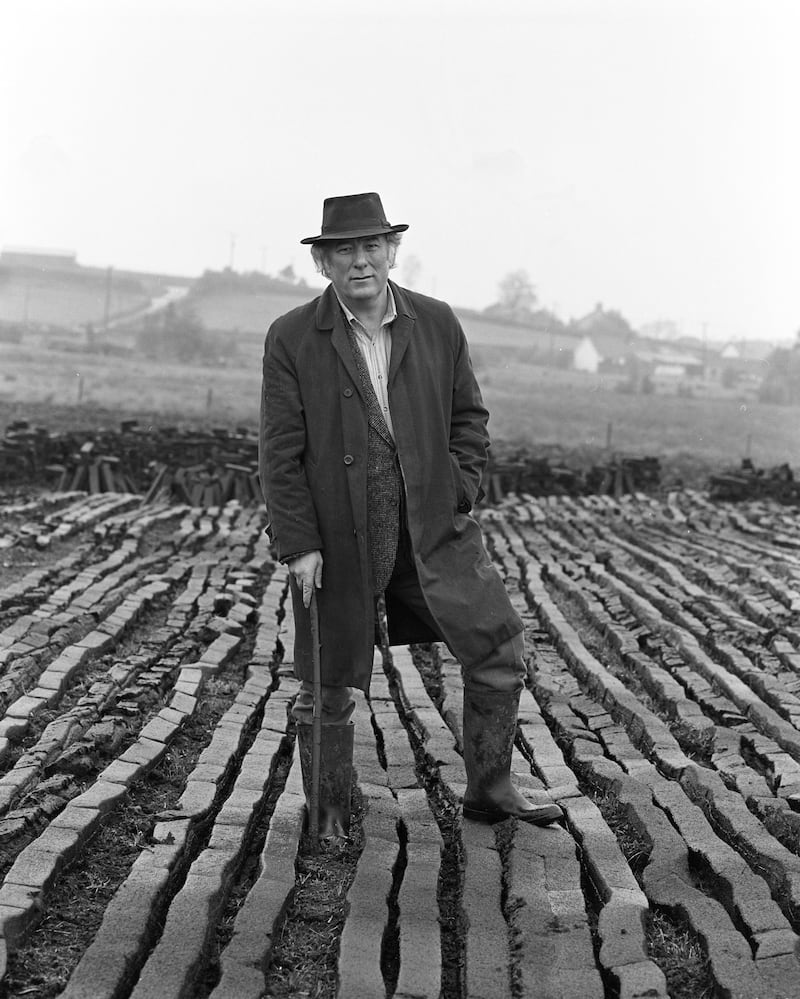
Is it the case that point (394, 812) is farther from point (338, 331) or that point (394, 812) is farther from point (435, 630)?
point (338, 331)

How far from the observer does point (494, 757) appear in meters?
4.09

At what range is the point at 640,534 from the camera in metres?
11.1

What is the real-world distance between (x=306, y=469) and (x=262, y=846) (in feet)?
3.68

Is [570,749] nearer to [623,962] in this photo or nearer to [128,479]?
[623,962]

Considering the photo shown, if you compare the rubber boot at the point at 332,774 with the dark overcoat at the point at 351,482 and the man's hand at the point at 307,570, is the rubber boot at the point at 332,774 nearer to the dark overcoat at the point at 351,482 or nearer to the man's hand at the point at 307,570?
the dark overcoat at the point at 351,482

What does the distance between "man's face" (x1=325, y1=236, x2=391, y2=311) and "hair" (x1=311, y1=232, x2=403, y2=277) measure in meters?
0.02

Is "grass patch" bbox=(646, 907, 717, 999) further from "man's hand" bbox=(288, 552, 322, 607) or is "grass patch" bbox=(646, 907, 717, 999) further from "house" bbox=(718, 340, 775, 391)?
"house" bbox=(718, 340, 775, 391)

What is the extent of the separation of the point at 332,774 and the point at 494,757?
490 millimetres

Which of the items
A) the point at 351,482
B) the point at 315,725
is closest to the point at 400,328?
the point at 351,482

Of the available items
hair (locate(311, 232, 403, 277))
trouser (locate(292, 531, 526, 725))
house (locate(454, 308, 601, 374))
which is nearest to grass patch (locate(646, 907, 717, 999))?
trouser (locate(292, 531, 526, 725))

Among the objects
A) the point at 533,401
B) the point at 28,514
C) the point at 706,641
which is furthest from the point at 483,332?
the point at 706,641

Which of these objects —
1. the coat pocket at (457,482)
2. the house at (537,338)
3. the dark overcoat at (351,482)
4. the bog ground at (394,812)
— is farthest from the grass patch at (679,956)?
the house at (537,338)

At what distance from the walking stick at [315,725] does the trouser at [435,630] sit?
7cm

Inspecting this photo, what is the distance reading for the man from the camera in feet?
13.1
